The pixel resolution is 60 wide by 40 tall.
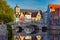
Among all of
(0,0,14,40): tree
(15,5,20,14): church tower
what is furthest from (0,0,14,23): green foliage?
(15,5,20,14): church tower

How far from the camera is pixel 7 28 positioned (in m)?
6.69

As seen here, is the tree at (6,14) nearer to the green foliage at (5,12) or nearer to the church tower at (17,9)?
the green foliage at (5,12)

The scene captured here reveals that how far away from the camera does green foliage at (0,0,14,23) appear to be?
758 cm

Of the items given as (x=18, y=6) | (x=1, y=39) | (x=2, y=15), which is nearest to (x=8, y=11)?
(x=2, y=15)

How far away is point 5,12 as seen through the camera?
26.6 ft

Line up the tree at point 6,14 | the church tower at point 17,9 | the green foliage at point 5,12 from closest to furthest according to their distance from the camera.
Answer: the tree at point 6,14 → the green foliage at point 5,12 → the church tower at point 17,9

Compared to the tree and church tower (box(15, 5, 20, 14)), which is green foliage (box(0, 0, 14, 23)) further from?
church tower (box(15, 5, 20, 14))

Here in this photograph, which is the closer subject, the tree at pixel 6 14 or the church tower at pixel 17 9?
the tree at pixel 6 14

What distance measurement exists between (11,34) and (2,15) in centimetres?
105

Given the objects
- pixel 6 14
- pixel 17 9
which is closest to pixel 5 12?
pixel 6 14

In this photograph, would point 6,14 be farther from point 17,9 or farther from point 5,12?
point 17,9

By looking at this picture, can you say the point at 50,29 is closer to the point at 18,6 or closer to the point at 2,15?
the point at 2,15

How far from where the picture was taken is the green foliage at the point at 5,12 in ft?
24.9

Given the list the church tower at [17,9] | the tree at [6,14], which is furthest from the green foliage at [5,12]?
the church tower at [17,9]
